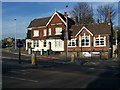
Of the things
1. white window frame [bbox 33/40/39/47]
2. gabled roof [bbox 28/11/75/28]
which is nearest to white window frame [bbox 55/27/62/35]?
gabled roof [bbox 28/11/75/28]

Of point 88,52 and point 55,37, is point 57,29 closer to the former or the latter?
point 55,37

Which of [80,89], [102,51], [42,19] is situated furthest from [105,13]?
[80,89]

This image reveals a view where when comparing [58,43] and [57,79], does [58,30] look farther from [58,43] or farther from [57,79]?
[57,79]

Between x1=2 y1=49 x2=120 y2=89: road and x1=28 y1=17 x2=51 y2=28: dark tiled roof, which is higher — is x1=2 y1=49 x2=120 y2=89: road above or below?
below

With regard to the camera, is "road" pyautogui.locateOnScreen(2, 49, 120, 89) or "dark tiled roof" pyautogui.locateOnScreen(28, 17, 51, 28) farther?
"dark tiled roof" pyautogui.locateOnScreen(28, 17, 51, 28)

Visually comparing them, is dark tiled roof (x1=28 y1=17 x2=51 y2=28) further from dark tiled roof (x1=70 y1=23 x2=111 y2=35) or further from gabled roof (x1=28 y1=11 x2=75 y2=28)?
dark tiled roof (x1=70 y1=23 x2=111 y2=35)

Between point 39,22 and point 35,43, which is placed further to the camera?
point 39,22

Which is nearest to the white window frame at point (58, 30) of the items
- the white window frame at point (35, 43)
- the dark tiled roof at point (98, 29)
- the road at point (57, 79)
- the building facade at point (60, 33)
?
the building facade at point (60, 33)

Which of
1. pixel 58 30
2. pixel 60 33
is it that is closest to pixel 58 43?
pixel 60 33

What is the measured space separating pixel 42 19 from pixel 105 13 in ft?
80.0

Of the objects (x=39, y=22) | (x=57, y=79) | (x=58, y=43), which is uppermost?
(x=39, y=22)

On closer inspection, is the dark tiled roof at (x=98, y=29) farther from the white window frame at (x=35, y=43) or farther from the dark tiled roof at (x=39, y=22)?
the white window frame at (x=35, y=43)

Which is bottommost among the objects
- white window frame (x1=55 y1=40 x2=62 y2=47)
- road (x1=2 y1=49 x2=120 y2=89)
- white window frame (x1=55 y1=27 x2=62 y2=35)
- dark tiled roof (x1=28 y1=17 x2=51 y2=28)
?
road (x1=2 y1=49 x2=120 y2=89)

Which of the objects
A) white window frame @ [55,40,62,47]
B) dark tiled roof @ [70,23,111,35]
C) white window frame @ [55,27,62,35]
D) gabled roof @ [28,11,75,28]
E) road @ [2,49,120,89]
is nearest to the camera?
road @ [2,49,120,89]
